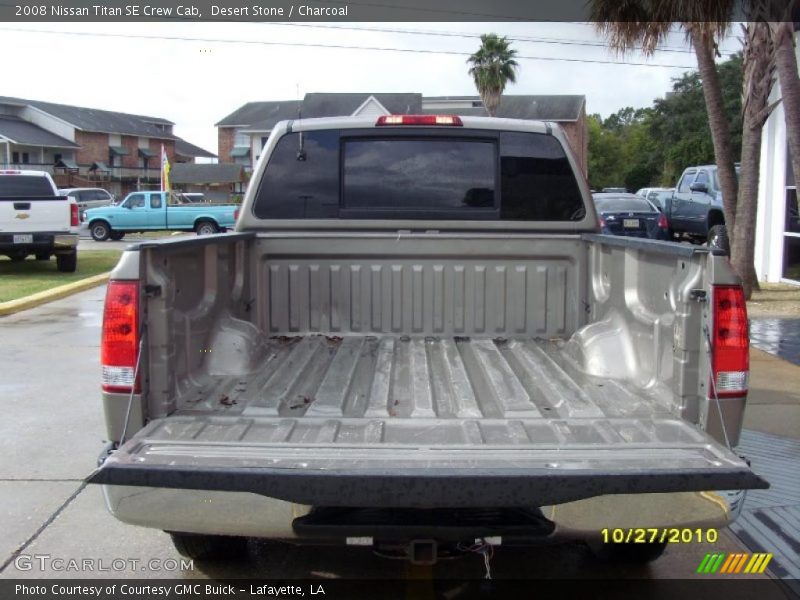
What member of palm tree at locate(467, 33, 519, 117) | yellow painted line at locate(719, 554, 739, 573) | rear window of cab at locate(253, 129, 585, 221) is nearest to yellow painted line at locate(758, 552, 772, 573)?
yellow painted line at locate(719, 554, 739, 573)

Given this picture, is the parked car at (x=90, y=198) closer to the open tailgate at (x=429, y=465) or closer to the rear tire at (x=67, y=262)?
the rear tire at (x=67, y=262)

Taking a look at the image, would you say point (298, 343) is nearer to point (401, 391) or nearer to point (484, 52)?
point (401, 391)

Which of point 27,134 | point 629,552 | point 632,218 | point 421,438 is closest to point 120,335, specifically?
point 421,438

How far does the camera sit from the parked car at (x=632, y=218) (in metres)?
18.0

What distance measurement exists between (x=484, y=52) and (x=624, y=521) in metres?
45.7

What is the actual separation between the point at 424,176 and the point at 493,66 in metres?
43.0

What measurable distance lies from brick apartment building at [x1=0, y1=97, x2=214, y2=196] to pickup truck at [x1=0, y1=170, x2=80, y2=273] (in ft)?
125

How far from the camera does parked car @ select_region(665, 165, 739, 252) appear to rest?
63.7 ft

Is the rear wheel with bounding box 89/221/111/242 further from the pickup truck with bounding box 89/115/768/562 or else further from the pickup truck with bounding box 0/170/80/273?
the pickup truck with bounding box 89/115/768/562

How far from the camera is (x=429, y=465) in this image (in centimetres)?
281

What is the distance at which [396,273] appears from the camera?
4848mm

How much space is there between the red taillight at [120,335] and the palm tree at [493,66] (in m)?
44.8

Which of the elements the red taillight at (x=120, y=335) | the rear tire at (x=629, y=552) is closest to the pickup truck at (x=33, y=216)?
the red taillight at (x=120, y=335)

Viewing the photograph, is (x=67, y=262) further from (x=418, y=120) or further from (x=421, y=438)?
(x=421, y=438)
